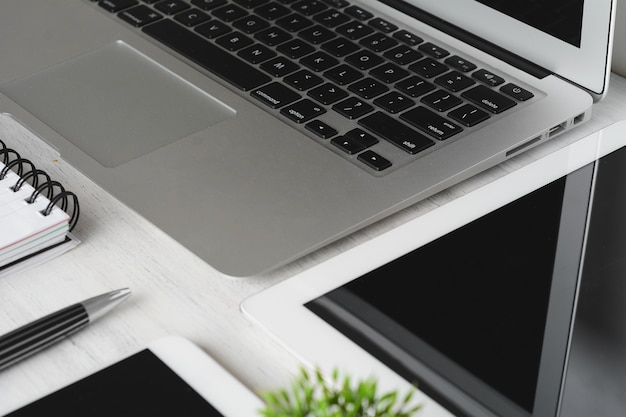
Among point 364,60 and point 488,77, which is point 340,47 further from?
point 488,77

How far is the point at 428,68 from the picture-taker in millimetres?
928

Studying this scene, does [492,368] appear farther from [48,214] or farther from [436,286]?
[48,214]

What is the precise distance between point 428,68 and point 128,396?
478 mm

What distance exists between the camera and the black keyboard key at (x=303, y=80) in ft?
2.98

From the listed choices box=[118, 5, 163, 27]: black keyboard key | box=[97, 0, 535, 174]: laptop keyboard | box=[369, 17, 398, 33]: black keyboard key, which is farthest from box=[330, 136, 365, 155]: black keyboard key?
box=[118, 5, 163, 27]: black keyboard key

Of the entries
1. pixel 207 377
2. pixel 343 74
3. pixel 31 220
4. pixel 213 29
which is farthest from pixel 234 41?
pixel 207 377

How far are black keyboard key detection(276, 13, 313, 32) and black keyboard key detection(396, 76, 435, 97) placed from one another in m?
0.16

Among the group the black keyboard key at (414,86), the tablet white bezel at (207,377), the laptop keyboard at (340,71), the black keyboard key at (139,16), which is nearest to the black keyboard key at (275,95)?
the laptop keyboard at (340,71)

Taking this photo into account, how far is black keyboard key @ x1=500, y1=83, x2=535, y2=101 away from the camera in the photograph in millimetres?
887

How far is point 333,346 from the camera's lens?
2.15ft

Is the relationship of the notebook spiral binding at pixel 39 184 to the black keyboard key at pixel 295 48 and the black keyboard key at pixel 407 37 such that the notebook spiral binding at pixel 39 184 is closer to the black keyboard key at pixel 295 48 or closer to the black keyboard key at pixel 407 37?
the black keyboard key at pixel 295 48

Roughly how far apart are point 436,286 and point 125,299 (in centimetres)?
23

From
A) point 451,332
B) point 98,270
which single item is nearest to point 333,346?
point 451,332

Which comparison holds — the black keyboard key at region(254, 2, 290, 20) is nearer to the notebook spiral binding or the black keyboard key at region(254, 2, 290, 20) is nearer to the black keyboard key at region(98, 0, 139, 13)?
the black keyboard key at region(98, 0, 139, 13)
